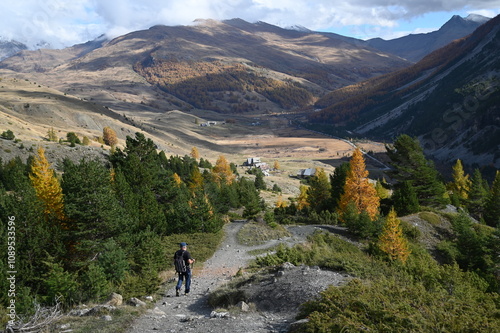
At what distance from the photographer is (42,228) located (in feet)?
86.3

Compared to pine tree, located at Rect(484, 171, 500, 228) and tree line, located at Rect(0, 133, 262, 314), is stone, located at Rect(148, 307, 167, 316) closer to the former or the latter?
tree line, located at Rect(0, 133, 262, 314)

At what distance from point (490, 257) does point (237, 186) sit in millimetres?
48353

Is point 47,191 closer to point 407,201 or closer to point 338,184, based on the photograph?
point 338,184

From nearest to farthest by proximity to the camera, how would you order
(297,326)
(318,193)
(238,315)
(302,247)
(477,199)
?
(297,326)
(238,315)
(302,247)
(318,193)
(477,199)

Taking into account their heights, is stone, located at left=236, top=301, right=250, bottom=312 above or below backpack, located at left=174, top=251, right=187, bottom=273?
below

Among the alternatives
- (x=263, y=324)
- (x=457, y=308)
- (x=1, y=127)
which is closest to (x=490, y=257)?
(x=457, y=308)

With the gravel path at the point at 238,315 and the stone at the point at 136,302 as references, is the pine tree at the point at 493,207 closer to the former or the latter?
the gravel path at the point at 238,315

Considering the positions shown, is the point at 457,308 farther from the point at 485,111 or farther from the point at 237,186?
the point at 485,111

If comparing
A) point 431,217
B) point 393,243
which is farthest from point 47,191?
point 431,217

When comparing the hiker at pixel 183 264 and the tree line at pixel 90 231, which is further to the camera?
the tree line at pixel 90 231

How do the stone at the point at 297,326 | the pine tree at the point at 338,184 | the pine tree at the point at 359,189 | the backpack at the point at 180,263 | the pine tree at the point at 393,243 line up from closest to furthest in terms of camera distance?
the stone at the point at 297,326 < the backpack at the point at 180,263 < the pine tree at the point at 393,243 < the pine tree at the point at 359,189 < the pine tree at the point at 338,184

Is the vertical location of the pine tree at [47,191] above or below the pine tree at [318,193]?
above

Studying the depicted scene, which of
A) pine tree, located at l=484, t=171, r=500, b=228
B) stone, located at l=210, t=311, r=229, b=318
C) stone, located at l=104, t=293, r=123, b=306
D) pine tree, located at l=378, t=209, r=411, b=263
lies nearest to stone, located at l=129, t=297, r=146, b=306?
stone, located at l=104, t=293, r=123, b=306

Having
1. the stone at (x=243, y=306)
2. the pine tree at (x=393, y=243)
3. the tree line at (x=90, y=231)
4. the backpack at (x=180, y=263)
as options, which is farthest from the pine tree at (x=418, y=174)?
the stone at (x=243, y=306)
